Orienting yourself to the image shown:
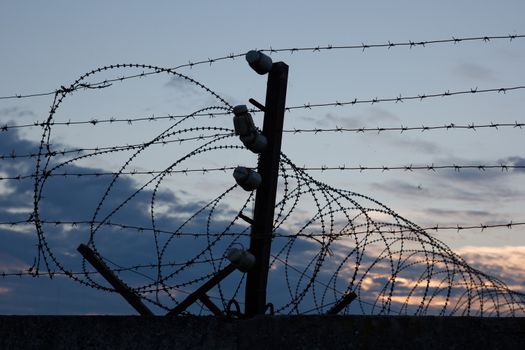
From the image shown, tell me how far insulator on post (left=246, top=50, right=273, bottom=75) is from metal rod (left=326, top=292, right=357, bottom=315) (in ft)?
5.85

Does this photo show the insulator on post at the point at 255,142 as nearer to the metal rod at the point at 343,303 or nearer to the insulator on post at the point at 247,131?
the insulator on post at the point at 247,131

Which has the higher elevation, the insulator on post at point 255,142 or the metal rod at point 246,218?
the insulator on post at point 255,142

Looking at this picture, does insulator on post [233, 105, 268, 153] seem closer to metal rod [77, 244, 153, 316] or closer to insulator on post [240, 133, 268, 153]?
insulator on post [240, 133, 268, 153]

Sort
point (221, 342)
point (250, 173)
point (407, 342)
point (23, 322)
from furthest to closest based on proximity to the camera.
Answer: point (23, 322) → point (250, 173) → point (221, 342) → point (407, 342)

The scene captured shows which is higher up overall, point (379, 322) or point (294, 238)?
point (294, 238)

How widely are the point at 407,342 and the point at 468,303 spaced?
51cm

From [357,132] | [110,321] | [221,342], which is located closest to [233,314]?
[221,342]

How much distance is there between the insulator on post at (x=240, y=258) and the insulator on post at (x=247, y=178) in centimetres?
46

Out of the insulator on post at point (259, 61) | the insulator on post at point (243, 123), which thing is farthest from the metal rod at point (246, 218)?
the insulator on post at point (259, 61)

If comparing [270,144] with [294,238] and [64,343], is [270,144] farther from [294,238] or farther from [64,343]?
[64,343]

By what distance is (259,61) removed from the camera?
286 inches

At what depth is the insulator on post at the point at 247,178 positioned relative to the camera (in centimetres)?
702

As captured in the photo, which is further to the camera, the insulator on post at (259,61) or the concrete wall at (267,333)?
the insulator on post at (259,61)

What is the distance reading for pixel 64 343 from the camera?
7238 mm
